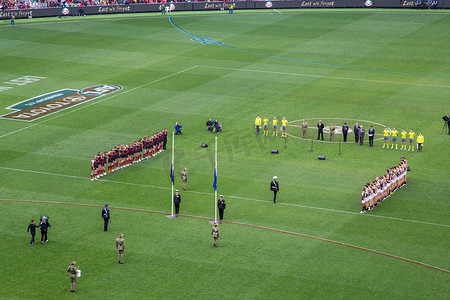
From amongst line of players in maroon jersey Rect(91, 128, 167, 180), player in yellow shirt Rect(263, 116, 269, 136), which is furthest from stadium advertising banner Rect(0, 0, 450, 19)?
line of players in maroon jersey Rect(91, 128, 167, 180)

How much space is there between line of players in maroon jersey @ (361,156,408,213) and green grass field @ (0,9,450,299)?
0.91 meters

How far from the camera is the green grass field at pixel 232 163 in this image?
37312 mm

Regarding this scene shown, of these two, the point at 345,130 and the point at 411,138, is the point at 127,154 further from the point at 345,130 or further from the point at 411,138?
the point at 411,138

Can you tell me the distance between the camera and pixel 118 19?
10888cm

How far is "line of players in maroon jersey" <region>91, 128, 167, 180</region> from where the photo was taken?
52156mm

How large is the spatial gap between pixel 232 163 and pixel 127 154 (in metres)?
7.91

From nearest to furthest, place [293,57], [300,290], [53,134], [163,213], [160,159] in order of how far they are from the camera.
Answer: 1. [300,290]
2. [163,213]
3. [160,159]
4. [53,134]
5. [293,57]

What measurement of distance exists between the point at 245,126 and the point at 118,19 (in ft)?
168

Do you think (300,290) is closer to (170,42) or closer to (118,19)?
(170,42)

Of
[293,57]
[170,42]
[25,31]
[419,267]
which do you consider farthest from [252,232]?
[25,31]

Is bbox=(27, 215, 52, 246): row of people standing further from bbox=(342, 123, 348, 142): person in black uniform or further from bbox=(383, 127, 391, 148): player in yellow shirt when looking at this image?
bbox=(383, 127, 391, 148): player in yellow shirt

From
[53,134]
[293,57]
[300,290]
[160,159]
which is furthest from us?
[293,57]

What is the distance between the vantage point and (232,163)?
5506 cm

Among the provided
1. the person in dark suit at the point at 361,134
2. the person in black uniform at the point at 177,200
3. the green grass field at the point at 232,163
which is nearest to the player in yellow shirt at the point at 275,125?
the green grass field at the point at 232,163
